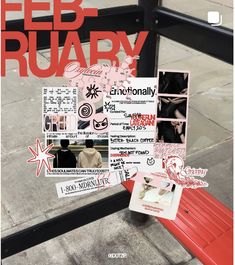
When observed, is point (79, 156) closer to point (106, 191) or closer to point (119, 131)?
point (119, 131)

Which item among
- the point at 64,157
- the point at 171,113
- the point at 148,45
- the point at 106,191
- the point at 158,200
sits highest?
the point at 148,45

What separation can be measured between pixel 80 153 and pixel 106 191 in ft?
4.11

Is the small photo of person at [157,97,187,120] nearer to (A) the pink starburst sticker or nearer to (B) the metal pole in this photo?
(B) the metal pole

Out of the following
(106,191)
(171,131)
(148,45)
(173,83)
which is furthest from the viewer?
(106,191)

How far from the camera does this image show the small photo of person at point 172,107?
3.92 feet

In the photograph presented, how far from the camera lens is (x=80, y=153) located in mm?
1243

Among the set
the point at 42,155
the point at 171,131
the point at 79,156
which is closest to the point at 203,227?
the point at 171,131

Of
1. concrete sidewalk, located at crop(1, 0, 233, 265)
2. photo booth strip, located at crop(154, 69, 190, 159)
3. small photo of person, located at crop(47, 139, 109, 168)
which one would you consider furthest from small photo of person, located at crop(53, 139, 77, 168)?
photo booth strip, located at crop(154, 69, 190, 159)

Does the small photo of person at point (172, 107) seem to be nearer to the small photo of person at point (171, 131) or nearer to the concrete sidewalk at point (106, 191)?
the small photo of person at point (171, 131)

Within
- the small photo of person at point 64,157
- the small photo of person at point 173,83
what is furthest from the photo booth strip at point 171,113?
the small photo of person at point 64,157

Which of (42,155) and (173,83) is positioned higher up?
(173,83)

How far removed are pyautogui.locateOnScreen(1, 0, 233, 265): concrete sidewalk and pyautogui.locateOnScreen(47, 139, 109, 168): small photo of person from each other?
0.51 ft

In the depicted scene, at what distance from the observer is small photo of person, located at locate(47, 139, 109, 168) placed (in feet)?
4.03

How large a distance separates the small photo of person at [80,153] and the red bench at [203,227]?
0.29 meters
